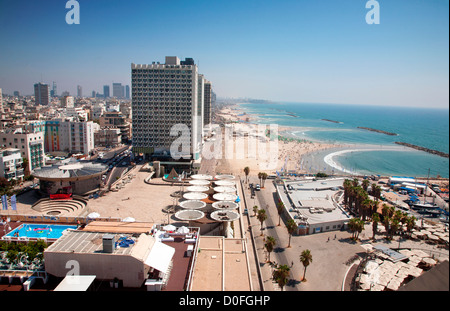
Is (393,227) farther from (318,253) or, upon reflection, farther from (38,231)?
(38,231)

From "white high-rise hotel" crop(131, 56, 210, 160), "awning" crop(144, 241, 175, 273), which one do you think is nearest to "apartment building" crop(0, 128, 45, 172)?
"white high-rise hotel" crop(131, 56, 210, 160)

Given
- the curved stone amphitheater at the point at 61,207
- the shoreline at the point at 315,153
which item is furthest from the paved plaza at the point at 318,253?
the shoreline at the point at 315,153

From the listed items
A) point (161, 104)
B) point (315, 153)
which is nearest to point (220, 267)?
point (161, 104)

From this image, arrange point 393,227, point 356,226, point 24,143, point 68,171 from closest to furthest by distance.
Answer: point 356,226 < point 393,227 < point 68,171 < point 24,143

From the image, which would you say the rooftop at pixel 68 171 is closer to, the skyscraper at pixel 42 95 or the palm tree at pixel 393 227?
the palm tree at pixel 393 227

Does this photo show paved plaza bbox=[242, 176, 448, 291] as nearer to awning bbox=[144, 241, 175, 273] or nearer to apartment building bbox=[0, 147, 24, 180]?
awning bbox=[144, 241, 175, 273]
